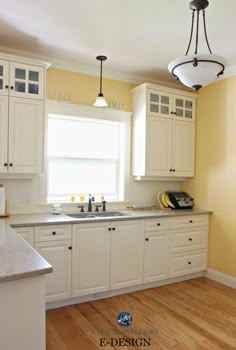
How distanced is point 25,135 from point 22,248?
58.9 inches

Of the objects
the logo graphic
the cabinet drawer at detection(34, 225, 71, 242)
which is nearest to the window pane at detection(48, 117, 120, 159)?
the cabinet drawer at detection(34, 225, 71, 242)

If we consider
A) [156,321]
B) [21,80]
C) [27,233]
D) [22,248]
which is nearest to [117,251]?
[156,321]

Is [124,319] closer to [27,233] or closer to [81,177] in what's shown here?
[27,233]

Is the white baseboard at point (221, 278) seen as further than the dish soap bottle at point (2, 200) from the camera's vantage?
Yes

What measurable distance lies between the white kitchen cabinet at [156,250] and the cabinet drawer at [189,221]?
127 millimetres

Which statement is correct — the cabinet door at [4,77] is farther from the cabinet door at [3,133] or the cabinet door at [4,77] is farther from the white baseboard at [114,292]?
the white baseboard at [114,292]

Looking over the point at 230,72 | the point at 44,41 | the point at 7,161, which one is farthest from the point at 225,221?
the point at 44,41

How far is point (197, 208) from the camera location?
13.9ft

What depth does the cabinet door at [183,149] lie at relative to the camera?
4057 millimetres

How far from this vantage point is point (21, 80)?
3012 millimetres

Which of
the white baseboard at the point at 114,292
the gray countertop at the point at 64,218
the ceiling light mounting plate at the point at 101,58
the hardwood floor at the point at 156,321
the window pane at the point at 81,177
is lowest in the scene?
the hardwood floor at the point at 156,321

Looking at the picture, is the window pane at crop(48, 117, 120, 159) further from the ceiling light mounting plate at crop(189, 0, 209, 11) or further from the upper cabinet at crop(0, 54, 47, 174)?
the ceiling light mounting plate at crop(189, 0, 209, 11)

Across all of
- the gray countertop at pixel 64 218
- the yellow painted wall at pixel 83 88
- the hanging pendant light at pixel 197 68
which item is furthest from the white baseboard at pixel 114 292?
the hanging pendant light at pixel 197 68

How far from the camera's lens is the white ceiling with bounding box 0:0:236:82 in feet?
7.82
